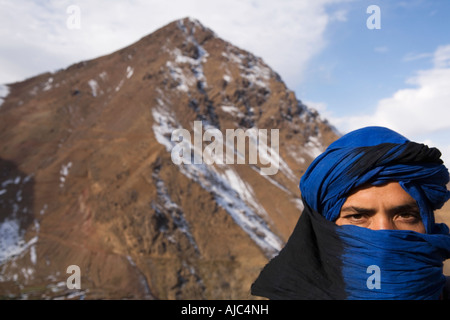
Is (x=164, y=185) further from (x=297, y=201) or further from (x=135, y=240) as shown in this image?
(x=297, y=201)

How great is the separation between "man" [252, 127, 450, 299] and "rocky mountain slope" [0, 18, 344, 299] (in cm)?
1530

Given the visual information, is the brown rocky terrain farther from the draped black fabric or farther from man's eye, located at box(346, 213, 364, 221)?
man's eye, located at box(346, 213, 364, 221)

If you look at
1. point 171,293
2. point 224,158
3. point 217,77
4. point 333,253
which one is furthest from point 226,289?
point 217,77

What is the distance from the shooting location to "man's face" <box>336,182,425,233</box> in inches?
50.2

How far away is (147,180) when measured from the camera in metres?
20.2

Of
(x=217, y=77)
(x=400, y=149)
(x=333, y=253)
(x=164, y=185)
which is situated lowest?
(x=333, y=253)

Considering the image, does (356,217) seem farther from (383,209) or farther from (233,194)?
(233,194)

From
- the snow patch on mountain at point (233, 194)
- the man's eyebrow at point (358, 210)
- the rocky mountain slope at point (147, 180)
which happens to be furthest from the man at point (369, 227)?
the snow patch on mountain at point (233, 194)

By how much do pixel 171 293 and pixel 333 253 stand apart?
614 inches

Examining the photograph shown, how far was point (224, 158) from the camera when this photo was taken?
2411 cm

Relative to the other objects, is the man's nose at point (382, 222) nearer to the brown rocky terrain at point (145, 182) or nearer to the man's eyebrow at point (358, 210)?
the man's eyebrow at point (358, 210)

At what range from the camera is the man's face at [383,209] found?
127 centimetres

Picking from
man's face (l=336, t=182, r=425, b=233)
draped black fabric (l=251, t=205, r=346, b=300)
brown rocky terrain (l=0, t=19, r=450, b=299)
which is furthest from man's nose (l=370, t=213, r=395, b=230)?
brown rocky terrain (l=0, t=19, r=450, b=299)

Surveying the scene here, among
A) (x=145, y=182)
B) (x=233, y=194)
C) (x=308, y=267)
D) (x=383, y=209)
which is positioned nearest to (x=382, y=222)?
(x=383, y=209)
